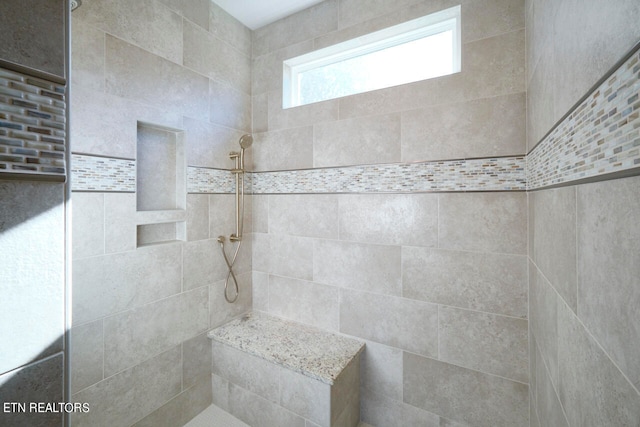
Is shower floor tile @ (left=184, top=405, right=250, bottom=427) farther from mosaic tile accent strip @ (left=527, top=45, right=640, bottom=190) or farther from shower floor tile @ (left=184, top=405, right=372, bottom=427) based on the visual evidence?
mosaic tile accent strip @ (left=527, top=45, right=640, bottom=190)

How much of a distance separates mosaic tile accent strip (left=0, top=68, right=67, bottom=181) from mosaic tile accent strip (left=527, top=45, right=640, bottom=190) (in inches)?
38.0

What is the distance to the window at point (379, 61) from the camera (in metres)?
1.67

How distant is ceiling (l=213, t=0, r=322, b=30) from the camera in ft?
6.51

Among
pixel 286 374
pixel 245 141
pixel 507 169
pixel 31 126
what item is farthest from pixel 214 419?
pixel 507 169

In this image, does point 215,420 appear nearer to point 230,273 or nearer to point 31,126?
point 230,273

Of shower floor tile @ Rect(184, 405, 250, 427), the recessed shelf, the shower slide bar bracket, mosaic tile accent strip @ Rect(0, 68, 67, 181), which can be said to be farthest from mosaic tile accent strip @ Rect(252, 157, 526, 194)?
shower floor tile @ Rect(184, 405, 250, 427)

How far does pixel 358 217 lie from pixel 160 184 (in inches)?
52.9

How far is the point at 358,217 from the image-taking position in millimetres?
1850

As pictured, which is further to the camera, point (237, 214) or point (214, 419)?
point (237, 214)

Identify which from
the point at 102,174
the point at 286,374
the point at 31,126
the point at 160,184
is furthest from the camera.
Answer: the point at 160,184

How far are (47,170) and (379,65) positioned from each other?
1.94m

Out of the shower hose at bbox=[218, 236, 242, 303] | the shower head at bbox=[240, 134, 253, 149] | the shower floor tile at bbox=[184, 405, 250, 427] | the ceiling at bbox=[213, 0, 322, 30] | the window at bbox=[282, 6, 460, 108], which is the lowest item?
the shower floor tile at bbox=[184, 405, 250, 427]

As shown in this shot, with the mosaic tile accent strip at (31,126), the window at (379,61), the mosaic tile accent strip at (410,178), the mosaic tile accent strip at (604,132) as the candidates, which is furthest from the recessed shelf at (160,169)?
the mosaic tile accent strip at (604,132)

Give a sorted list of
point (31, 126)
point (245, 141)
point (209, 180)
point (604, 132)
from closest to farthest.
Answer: point (31, 126) → point (604, 132) → point (209, 180) → point (245, 141)
